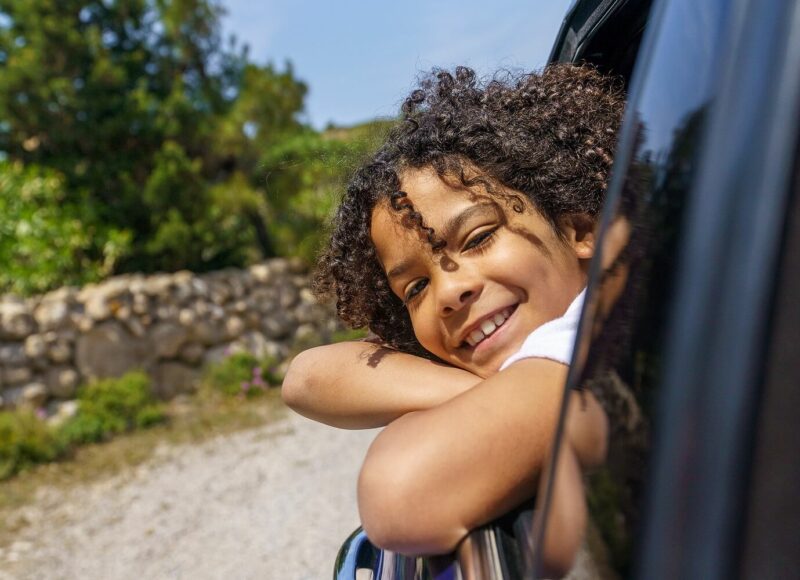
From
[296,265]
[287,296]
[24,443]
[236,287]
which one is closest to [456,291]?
Result: [24,443]

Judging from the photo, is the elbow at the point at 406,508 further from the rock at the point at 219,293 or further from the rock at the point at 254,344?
the rock at the point at 219,293

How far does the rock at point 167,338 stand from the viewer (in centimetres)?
808

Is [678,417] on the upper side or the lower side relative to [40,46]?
lower

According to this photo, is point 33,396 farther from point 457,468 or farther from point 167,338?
point 457,468

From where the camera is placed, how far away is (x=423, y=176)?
4.67 feet

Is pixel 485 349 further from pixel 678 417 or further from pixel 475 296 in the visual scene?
pixel 678 417

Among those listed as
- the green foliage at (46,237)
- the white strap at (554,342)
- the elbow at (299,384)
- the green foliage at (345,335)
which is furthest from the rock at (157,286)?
the white strap at (554,342)

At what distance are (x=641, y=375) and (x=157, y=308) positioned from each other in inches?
321

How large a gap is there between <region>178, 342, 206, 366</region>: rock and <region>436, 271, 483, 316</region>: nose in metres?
7.47

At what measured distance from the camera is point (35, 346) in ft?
23.0

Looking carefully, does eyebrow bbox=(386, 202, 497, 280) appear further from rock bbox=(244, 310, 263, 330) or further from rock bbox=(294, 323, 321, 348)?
rock bbox=(294, 323, 321, 348)

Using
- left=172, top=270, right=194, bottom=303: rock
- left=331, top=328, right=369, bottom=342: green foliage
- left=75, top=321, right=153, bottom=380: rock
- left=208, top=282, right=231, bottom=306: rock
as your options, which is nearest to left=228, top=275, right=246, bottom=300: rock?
left=208, top=282, right=231, bottom=306: rock

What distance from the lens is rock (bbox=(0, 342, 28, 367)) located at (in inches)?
269

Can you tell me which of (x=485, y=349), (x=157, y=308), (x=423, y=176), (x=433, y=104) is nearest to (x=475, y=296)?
(x=485, y=349)
